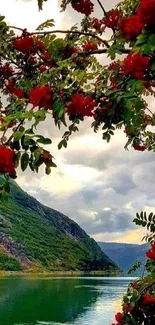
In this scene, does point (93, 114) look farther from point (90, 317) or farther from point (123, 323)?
point (90, 317)

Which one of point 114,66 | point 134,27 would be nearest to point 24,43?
point 114,66

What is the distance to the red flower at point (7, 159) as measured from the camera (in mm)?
4320

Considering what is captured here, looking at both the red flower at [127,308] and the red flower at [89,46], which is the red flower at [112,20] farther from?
the red flower at [127,308]

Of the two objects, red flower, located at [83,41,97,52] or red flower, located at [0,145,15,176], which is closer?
red flower, located at [0,145,15,176]

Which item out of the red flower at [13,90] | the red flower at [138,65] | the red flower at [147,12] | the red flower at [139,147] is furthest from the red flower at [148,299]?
the red flower at [147,12]

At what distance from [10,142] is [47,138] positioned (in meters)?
0.42

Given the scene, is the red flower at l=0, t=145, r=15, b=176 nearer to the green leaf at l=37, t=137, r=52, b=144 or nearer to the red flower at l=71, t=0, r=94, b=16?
the green leaf at l=37, t=137, r=52, b=144

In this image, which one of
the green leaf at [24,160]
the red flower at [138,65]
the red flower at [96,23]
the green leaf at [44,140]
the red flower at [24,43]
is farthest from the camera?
the red flower at [96,23]

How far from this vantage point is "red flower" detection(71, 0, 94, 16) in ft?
23.7

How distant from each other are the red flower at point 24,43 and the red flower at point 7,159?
3100 millimetres

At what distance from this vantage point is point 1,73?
7.87 metres

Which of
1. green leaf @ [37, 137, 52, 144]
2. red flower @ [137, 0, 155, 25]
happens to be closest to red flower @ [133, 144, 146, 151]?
red flower @ [137, 0, 155, 25]

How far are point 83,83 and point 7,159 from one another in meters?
1.58

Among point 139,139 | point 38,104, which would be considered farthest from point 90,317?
point 38,104
